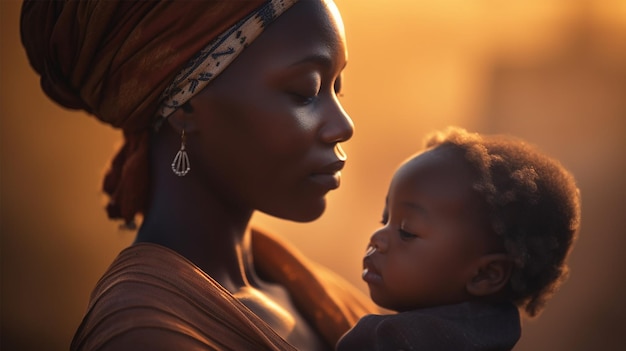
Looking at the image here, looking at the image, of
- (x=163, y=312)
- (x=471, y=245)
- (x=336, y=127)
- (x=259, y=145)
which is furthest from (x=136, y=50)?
(x=471, y=245)

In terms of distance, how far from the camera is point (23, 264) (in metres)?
3.38

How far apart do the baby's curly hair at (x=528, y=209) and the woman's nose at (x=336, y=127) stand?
10.5 inches

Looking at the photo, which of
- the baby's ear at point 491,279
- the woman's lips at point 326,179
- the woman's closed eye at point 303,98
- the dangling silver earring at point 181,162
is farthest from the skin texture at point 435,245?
the dangling silver earring at point 181,162

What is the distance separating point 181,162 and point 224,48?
293 millimetres

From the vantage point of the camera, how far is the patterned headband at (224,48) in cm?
163

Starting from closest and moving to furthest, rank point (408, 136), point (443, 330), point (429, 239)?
point (443, 330), point (429, 239), point (408, 136)

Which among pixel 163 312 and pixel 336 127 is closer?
pixel 163 312

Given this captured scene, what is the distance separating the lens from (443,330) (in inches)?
60.6

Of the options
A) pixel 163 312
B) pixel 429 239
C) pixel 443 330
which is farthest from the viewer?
pixel 429 239

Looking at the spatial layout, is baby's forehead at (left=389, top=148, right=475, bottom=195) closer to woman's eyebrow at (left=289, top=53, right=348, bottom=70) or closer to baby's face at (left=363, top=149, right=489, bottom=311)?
baby's face at (left=363, top=149, right=489, bottom=311)

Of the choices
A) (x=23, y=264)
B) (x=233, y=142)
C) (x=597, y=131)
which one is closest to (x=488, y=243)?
(x=233, y=142)

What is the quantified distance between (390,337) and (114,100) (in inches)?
33.0

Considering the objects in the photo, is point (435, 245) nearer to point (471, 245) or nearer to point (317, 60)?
point (471, 245)

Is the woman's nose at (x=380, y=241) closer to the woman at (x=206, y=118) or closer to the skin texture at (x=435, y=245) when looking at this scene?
the skin texture at (x=435, y=245)
